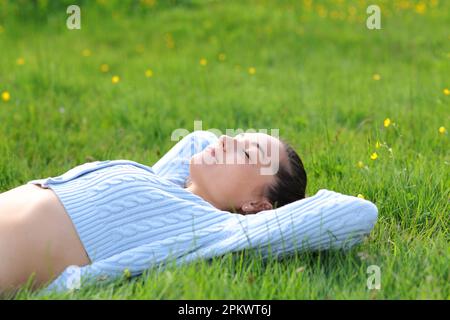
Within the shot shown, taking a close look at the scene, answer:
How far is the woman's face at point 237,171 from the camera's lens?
113 inches

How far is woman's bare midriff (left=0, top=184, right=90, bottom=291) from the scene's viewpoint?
2.51 meters

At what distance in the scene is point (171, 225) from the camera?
2.69 m

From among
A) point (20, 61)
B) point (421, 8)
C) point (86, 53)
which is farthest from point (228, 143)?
point (421, 8)

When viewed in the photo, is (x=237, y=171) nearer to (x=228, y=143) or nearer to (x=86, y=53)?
(x=228, y=143)

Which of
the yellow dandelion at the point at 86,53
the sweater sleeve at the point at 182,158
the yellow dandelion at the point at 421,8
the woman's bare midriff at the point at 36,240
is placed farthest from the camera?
the yellow dandelion at the point at 421,8

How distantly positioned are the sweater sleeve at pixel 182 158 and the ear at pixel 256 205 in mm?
375

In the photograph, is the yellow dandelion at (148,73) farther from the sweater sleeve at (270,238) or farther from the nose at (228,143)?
the sweater sleeve at (270,238)

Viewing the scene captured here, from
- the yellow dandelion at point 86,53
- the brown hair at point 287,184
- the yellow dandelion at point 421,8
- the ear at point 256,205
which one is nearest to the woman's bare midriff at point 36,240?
the ear at point 256,205

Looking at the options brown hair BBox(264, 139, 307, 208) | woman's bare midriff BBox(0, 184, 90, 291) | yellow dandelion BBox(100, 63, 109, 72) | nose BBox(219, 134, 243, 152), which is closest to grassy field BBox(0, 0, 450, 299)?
yellow dandelion BBox(100, 63, 109, 72)

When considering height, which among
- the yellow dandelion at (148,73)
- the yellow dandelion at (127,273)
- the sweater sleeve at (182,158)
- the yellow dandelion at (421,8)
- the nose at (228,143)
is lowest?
the yellow dandelion at (127,273)

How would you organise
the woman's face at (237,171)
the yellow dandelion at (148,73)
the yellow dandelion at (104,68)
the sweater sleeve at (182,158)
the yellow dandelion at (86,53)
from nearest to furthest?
the woman's face at (237,171) → the sweater sleeve at (182,158) → the yellow dandelion at (148,73) → the yellow dandelion at (104,68) → the yellow dandelion at (86,53)

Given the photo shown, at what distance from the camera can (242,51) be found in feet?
20.2

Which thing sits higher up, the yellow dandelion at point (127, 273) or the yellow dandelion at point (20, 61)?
the yellow dandelion at point (20, 61)

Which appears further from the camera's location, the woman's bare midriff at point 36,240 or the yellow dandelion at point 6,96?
the yellow dandelion at point 6,96
